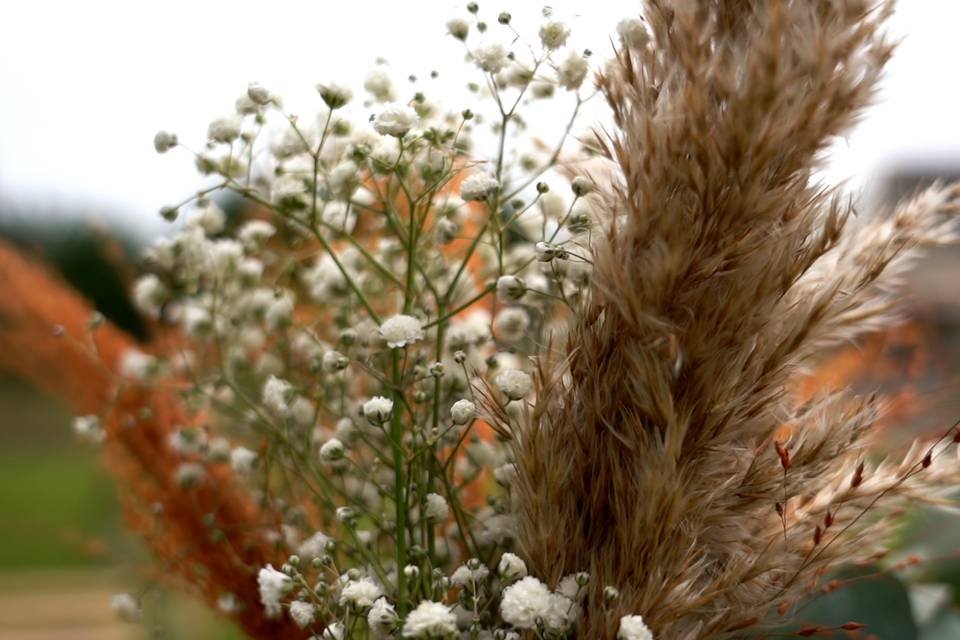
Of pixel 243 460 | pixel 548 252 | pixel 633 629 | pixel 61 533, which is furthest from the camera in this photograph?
pixel 61 533

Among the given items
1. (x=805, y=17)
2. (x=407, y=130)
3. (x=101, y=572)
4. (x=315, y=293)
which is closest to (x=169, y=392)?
(x=315, y=293)

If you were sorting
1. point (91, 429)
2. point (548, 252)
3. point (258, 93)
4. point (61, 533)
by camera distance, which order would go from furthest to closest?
1. point (61, 533)
2. point (91, 429)
3. point (258, 93)
4. point (548, 252)

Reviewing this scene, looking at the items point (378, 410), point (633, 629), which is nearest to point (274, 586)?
point (378, 410)

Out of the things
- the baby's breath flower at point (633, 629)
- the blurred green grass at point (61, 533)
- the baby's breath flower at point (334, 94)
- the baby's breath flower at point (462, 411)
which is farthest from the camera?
the blurred green grass at point (61, 533)

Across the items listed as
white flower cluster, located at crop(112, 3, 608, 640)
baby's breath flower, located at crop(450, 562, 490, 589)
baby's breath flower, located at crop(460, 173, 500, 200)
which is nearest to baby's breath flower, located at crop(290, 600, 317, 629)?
white flower cluster, located at crop(112, 3, 608, 640)

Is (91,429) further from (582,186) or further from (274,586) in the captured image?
(582,186)

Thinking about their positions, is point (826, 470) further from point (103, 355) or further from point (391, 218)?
point (103, 355)

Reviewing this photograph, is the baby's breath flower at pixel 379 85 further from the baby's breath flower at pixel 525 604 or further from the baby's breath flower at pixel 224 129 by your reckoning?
the baby's breath flower at pixel 525 604

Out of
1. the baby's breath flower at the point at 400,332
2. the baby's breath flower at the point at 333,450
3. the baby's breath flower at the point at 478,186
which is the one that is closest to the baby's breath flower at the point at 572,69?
the baby's breath flower at the point at 478,186
